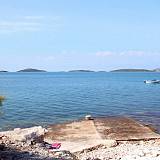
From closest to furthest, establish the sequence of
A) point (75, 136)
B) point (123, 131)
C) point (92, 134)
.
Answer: point (75, 136), point (92, 134), point (123, 131)

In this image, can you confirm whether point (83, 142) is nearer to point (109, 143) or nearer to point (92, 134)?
point (109, 143)

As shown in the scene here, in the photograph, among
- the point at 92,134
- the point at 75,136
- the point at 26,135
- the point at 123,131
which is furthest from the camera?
the point at 123,131

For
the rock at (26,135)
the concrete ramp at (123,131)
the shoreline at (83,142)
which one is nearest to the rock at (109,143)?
the shoreline at (83,142)

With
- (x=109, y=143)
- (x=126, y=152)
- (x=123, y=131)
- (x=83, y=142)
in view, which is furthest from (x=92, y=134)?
(x=126, y=152)

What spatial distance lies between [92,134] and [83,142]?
11.0ft

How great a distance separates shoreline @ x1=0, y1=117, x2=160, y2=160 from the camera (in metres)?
22.9

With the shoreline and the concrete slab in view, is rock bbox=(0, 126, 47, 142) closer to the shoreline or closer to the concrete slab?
the shoreline

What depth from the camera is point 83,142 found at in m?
30.4

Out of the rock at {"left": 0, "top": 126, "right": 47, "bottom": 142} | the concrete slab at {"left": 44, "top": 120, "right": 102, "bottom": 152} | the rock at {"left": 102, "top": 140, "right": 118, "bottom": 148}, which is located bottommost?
the concrete slab at {"left": 44, "top": 120, "right": 102, "bottom": 152}

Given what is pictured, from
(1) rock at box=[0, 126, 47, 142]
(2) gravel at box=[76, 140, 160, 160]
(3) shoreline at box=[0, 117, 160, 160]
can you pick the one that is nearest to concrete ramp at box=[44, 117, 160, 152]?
(3) shoreline at box=[0, 117, 160, 160]

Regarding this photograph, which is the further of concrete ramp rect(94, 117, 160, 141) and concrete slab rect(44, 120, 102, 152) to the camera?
concrete ramp rect(94, 117, 160, 141)

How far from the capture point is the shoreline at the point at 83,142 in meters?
22.9

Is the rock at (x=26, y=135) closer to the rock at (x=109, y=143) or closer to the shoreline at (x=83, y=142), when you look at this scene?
the shoreline at (x=83, y=142)

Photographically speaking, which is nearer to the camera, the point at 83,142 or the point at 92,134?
the point at 83,142
